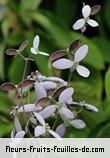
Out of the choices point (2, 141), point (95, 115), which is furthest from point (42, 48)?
point (2, 141)

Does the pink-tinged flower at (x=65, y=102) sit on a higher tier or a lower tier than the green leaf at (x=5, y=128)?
lower

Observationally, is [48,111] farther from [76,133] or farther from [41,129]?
[76,133]

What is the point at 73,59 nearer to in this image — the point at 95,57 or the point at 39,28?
the point at 95,57

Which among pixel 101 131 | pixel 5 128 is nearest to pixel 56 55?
pixel 101 131

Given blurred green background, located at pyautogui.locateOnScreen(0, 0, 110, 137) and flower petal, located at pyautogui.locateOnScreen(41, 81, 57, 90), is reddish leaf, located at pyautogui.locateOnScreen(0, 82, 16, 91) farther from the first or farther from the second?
blurred green background, located at pyautogui.locateOnScreen(0, 0, 110, 137)

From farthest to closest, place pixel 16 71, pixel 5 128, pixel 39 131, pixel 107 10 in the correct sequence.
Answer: pixel 107 10 → pixel 16 71 → pixel 5 128 → pixel 39 131

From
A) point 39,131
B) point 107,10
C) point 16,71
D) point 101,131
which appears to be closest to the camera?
point 39,131

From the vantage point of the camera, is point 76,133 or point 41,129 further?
point 76,133

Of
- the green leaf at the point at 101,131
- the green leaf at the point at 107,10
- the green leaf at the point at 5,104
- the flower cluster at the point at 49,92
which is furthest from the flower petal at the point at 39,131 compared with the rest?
the green leaf at the point at 107,10

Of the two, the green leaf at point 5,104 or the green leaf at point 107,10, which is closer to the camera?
the green leaf at point 5,104

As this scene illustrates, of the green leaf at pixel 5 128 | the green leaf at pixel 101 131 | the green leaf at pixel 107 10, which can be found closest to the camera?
the green leaf at pixel 101 131

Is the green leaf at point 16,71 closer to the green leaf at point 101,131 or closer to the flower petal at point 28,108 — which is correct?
the green leaf at point 101,131
